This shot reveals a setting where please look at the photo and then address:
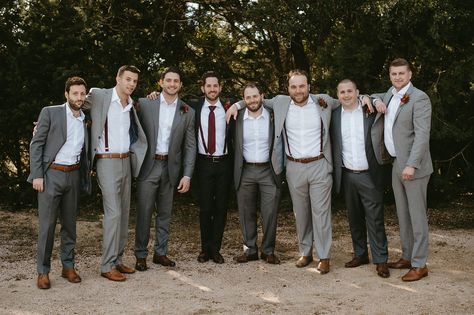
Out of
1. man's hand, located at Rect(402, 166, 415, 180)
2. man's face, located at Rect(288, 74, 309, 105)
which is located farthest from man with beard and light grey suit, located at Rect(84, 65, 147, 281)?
man's hand, located at Rect(402, 166, 415, 180)

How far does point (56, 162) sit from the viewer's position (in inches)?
205

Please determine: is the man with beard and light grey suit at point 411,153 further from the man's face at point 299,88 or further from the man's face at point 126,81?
the man's face at point 126,81

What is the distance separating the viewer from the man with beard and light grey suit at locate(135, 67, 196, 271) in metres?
5.80

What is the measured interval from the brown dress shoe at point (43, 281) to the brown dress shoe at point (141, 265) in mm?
907

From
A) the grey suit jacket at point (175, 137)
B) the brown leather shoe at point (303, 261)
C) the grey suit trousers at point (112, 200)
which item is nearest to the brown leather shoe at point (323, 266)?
the brown leather shoe at point (303, 261)

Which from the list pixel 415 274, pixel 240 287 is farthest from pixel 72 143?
pixel 415 274

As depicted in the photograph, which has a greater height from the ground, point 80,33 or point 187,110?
point 80,33

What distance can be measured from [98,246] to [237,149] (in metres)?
2.19

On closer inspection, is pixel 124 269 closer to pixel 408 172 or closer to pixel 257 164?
pixel 257 164

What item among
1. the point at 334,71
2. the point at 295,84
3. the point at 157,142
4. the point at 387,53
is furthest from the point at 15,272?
the point at 387,53

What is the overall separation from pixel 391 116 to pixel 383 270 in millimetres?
1441

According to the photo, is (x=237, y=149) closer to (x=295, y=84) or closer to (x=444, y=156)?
(x=295, y=84)

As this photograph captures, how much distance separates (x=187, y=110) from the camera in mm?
5938

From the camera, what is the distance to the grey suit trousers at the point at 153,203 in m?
5.82
